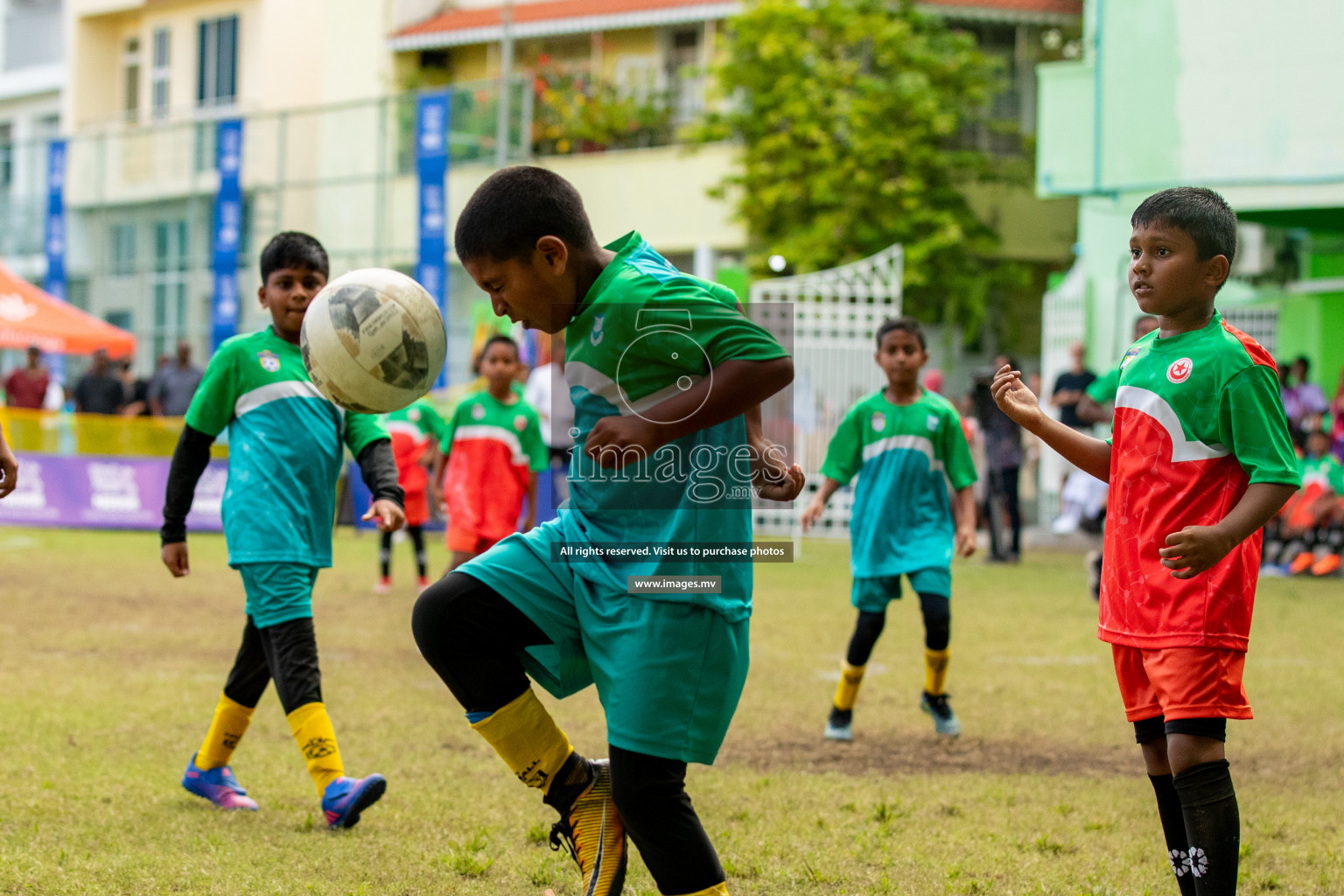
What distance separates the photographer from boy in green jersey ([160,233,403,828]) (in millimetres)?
4980

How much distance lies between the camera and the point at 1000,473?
1555 centimetres

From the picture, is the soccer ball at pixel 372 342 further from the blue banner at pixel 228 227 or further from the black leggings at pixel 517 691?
the blue banner at pixel 228 227

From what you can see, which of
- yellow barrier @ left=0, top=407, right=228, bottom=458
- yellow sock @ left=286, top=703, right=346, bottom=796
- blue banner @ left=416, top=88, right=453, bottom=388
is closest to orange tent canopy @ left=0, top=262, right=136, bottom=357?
yellow barrier @ left=0, top=407, right=228, bottom=458

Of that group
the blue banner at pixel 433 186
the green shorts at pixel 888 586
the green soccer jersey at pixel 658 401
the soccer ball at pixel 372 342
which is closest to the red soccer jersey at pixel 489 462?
the green shorts at pixel 888 586

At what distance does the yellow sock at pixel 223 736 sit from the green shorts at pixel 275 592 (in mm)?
422

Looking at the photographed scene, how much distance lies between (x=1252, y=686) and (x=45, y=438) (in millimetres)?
15342

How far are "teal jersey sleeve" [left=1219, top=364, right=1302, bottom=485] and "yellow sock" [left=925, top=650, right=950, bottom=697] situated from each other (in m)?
3.49

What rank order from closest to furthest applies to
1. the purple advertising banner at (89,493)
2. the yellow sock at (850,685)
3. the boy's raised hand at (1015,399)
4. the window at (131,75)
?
1. the boy's raised hand at (1015,399)
2. the yellow sock at (850,685)
3. the purple advertising banner at (89,493)
4. the window at (131,75)

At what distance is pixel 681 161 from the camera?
92.7 feet

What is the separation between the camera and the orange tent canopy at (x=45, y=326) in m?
19.7

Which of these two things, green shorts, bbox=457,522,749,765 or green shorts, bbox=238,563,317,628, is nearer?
green shorts, bbox=457,522,749,765

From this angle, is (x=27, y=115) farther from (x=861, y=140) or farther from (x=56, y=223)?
(x=861, y=140)

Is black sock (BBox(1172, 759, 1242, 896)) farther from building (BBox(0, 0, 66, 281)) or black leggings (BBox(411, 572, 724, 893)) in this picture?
building (BBox(0, 0, 66, 281))

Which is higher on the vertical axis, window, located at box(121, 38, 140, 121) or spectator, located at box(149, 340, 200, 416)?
window, located at box(121, 38, 140, 121)
